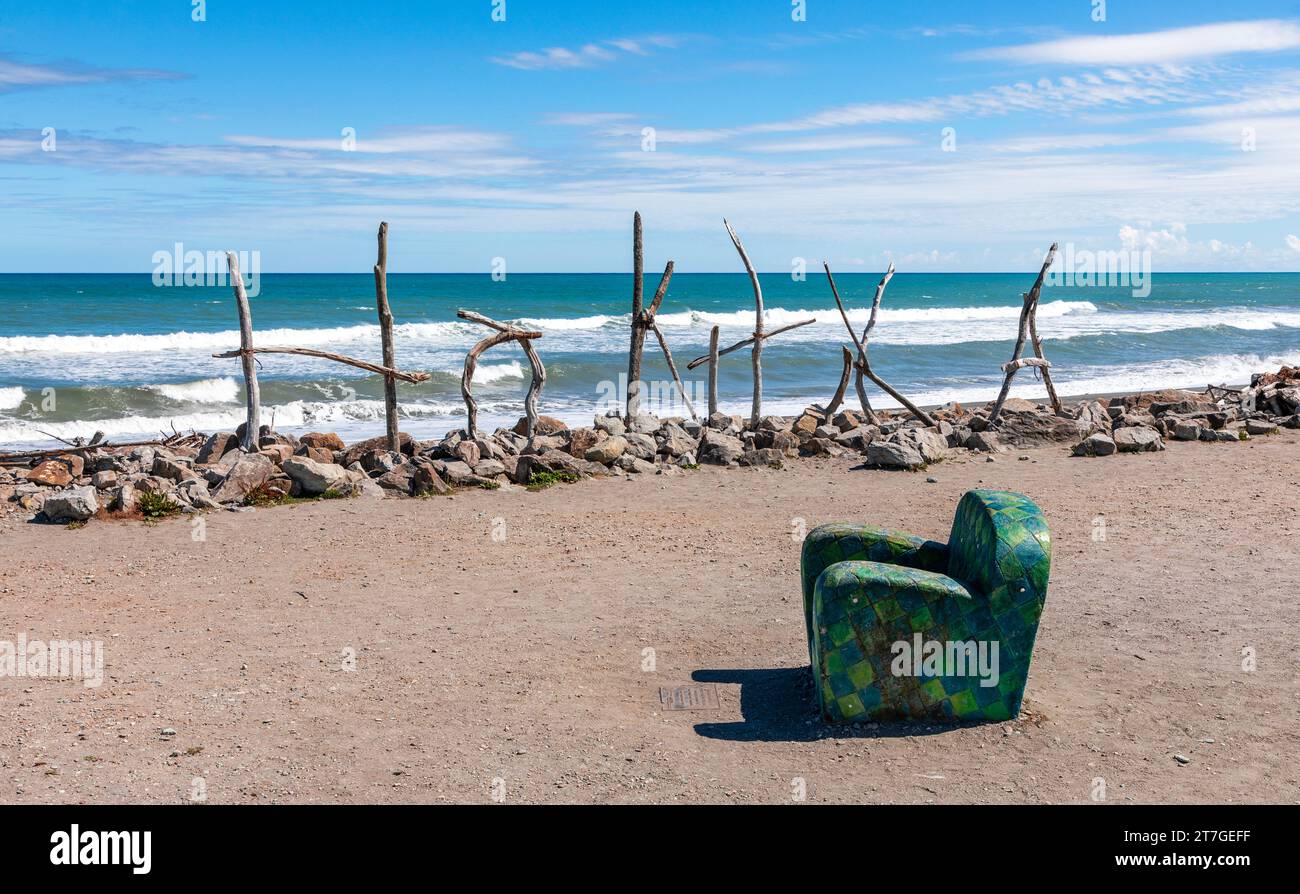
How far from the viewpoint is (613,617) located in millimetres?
7289

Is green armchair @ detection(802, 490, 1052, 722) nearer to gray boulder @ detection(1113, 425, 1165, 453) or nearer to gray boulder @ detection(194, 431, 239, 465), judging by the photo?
gray boulder @ detection(1113, 425, 1165, 453)

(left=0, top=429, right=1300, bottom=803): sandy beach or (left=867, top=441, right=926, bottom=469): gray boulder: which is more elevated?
(left=867, top=441, right=926, bottom=469): gray boulder

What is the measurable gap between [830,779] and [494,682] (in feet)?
6.74

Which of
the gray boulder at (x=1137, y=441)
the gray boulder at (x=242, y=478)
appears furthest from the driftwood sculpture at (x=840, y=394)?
the gray boulder at (x=242, y=478)

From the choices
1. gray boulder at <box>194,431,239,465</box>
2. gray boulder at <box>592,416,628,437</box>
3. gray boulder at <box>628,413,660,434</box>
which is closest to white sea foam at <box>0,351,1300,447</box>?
gray boulder at <box>194,431,239,465</box>

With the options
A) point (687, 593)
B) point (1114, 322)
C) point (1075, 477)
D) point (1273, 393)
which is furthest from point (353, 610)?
point (1114, 322)

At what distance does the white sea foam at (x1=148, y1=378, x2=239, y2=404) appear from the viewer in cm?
2288

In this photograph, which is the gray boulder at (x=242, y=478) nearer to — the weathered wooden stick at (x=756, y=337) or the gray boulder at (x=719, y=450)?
the gray boulder at (x=719, y=450)

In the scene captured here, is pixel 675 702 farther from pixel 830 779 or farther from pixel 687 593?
pixel 687 593

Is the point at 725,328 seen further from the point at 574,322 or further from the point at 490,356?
the point at 490,356

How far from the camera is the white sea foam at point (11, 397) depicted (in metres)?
21.5

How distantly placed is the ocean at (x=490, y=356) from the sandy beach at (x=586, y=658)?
27.7 ft

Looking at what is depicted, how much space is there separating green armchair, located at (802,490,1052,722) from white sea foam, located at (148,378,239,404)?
65.5ft

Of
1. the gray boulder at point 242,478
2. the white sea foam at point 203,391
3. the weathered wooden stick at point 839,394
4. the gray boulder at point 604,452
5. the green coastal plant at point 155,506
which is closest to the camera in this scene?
the green coastal plant at point 155,506
